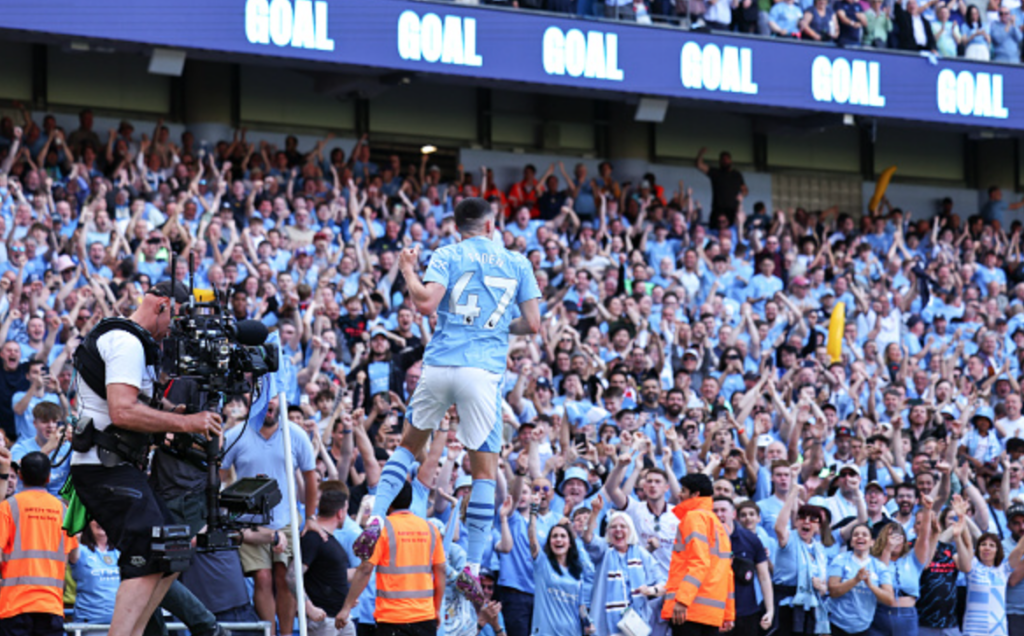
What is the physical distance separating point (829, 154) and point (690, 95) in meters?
6.99

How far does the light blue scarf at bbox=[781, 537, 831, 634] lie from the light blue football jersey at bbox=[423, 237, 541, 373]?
278 inches

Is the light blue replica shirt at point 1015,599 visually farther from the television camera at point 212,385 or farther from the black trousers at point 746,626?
the television camera at point 212,385

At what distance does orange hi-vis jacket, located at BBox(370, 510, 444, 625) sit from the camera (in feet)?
41.1

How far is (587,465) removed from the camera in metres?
15.6

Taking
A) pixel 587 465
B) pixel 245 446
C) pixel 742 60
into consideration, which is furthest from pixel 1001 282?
pixel 245 446

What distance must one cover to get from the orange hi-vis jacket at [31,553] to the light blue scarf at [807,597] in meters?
7.17

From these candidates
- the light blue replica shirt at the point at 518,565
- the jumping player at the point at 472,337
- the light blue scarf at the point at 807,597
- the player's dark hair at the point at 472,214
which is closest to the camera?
the jumping player at the point at 472,337

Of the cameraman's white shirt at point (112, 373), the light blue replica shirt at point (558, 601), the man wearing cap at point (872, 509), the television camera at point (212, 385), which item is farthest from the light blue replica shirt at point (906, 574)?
the cameraman's white shirt at point (112, 373)

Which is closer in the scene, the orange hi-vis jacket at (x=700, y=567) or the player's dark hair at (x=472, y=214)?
the player's dark hair at (x=472, y=214)

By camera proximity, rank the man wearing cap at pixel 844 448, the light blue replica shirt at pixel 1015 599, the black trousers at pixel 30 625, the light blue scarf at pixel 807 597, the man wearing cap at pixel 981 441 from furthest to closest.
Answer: the man wearing cap at pixel 981 441, the man wearing cap at pixel 844 448, the light blue replica shirt at pixel 1015 599, the light blue scarf at pixel 807 597, the black trousers at pixel 30 625

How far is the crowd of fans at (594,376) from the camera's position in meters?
14.5

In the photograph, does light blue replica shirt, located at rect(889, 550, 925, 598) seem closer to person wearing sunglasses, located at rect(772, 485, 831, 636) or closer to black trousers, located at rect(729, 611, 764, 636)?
person wearing sunglasses, located at rect(772, 485, 831, 636)

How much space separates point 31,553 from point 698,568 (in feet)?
17.9

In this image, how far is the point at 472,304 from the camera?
9.51 meters
